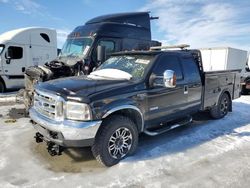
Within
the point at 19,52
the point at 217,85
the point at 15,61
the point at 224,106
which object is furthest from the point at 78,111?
the point at 19,52

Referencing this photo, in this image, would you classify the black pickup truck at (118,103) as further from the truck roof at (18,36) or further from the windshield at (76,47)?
the truck roof at (18,36)

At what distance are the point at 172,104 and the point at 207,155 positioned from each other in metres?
1.26

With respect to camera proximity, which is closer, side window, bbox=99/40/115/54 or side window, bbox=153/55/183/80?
side window, bbox=153/55/183/80

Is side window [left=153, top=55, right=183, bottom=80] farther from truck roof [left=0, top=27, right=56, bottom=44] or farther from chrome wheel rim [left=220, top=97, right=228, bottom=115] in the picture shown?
truck roof [left=0, top=27, right=56, bottom=44]

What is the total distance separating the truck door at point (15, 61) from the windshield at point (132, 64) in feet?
29.2

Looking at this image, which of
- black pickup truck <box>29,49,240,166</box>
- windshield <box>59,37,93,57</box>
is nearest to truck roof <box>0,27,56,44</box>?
windshield <box>59,37,93,57</box>

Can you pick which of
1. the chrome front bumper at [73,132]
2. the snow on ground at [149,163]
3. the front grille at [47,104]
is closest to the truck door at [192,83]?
the snow on ground at [149,163]

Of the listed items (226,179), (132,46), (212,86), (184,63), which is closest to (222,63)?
(132,46)

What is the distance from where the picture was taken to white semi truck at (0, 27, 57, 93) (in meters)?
13.0

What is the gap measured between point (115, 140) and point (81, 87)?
42.1 inches

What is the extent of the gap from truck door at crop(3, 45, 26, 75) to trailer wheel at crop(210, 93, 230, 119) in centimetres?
1007

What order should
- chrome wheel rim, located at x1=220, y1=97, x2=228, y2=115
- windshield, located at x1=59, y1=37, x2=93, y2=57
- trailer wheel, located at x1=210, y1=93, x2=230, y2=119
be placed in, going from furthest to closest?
1. windshield, located at x1=59, y1=37, x2=93, y2=57
2. chrome wheel rim, located at x1=220, y1=97, x2=228, y2=115
3. trailer wheel, located at x1=210, y1=93, x2=230, y2=119

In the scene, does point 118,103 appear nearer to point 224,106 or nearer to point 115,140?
point 115,140

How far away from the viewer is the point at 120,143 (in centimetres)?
462
